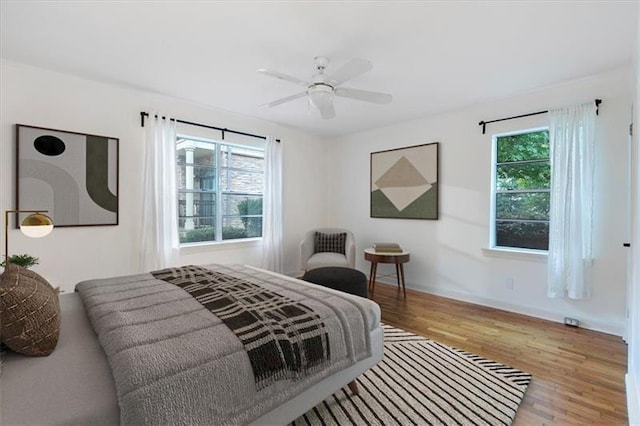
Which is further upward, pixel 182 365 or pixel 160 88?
pixel 160 88

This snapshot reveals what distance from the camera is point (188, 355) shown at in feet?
3.68

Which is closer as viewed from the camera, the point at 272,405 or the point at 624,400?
the point at 272,405

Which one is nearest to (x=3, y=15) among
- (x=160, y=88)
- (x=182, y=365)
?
(x=160, y=88)

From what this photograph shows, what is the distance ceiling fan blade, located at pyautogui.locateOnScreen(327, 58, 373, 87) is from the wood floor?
233 centimetres

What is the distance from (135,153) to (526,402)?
4.05 m

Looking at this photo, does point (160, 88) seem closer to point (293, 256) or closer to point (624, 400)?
point (293, 256)

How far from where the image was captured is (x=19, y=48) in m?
2.43

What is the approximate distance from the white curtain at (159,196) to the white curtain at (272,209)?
50.2 inches

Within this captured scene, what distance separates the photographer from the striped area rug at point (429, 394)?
1.68 meters

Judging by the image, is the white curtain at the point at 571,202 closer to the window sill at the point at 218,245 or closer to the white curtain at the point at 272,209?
the white curtain at the point at 272,209

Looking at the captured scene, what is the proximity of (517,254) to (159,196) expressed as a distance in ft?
13.4

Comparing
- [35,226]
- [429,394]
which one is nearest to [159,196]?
[35,226]

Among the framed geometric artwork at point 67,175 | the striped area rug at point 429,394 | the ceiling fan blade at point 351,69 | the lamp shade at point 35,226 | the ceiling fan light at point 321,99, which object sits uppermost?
the ceiling fan blade at point 351,69

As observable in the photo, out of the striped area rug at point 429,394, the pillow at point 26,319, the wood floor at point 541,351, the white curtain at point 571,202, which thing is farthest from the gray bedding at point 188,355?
the white curtain at point 571,202
